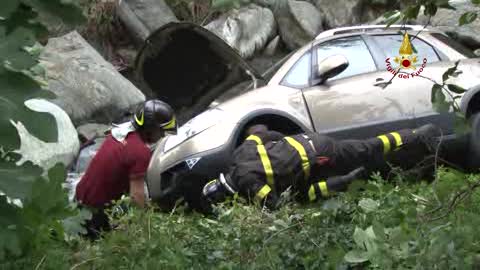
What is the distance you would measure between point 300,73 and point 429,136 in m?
1.95

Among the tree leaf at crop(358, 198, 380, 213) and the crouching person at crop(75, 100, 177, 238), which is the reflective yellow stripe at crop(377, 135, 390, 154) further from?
the tree leaf at crop(358, 198, 380, 213)

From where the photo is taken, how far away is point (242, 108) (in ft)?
28.9

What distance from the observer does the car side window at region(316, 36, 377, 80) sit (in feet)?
30.3

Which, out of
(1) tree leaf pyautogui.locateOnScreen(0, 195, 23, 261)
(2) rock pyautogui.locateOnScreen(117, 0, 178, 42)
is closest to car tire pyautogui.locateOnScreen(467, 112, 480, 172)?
(1) tree leaf pyautogui.locateOnScreen(0, 195, 23, 261)

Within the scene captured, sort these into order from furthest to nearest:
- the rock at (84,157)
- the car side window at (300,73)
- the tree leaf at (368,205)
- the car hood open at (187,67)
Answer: the rock at (84,157) < the car hood open at (187,67) < the car side window at (300,73) < the tree leaf at (368,205)

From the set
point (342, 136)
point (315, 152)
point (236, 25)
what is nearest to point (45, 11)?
point (315, 152)

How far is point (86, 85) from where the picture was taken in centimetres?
1291

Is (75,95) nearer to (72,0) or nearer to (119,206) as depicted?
(119,206)

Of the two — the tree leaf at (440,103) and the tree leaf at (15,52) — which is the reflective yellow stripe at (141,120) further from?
the tree leaf at (15,52)

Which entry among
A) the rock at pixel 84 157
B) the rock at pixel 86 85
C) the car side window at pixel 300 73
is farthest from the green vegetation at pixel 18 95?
the rock at pixel 86 85

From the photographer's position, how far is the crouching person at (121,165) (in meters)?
7.13

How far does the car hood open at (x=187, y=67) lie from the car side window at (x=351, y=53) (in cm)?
72

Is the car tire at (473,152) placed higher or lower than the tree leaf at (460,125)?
lower

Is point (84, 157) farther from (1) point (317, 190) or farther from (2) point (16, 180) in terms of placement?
(2) point (16, 180)
